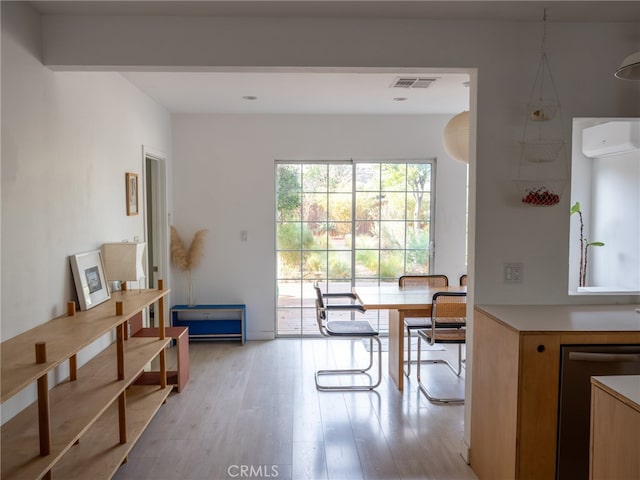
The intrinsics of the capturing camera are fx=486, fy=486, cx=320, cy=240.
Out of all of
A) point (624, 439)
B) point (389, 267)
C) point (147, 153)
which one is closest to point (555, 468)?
point (624, 439)

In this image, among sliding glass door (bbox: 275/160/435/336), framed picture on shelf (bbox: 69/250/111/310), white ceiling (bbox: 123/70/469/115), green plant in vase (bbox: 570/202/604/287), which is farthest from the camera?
sliding glass door (bbox: 275/160/435/336)

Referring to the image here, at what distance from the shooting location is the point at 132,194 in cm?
402

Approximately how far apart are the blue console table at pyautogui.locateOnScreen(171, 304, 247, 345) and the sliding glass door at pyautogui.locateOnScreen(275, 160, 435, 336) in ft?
1.59

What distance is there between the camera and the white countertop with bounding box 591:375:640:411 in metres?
1.48

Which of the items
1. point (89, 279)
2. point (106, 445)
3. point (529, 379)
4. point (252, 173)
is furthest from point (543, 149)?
point (252, 173)

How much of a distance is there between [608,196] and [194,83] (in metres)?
3.35

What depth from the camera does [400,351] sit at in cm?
397

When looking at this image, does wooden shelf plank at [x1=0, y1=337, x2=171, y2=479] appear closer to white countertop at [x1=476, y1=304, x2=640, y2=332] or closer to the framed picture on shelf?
the framed picture on shelf

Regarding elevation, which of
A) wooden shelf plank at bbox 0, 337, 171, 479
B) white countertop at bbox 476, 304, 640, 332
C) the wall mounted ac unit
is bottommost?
wooden shelf plank at bbox 0, 337, 171, 479

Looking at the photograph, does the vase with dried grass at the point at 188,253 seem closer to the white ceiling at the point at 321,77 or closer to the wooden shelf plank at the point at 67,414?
the white ceiling at the point at 321,77

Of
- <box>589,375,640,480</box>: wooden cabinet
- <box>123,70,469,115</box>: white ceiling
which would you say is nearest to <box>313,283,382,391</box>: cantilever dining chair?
<box>123,70,469,115</box>: white ceiling

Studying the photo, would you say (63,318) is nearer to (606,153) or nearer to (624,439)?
(624,439)

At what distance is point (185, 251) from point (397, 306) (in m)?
2.68

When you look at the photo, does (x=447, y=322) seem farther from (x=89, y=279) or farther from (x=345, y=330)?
(x=89, y=279)
